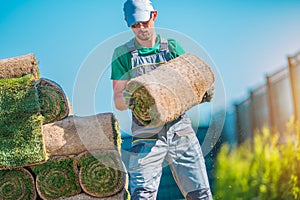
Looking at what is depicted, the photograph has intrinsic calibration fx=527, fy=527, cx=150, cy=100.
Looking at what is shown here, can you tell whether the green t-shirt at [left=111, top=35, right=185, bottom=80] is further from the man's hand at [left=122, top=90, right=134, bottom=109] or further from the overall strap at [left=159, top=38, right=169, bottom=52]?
the man's hand at [left=122, top=90, right=134, bottom=109]

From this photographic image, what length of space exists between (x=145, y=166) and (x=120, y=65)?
52cm

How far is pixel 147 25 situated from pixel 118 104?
1.40 ft

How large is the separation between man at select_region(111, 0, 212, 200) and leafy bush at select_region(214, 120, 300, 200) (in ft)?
5.25

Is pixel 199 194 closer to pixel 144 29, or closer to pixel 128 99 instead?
pixel 128 99

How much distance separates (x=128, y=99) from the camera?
8.34ft

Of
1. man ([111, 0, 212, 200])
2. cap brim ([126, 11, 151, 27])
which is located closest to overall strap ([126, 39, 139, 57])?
man ([111, 0, 212, 200])

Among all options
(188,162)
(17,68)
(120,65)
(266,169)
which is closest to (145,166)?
(188,162)

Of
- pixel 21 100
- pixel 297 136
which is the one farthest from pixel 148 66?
pixel 297 136

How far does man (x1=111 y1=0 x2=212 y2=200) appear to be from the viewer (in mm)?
2549

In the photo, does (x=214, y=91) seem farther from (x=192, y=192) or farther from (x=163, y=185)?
(x=163, y=185)

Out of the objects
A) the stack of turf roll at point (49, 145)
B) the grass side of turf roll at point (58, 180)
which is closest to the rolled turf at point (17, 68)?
the stack of turf roll at point (49, 145)

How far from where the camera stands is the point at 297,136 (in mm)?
4188

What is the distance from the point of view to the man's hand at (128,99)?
2.52m

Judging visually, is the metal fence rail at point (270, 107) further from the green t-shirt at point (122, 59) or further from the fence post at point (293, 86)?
the green t-shirt at point (122, 59)
